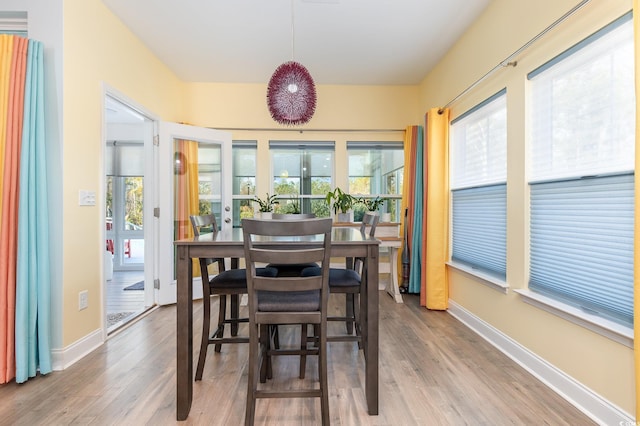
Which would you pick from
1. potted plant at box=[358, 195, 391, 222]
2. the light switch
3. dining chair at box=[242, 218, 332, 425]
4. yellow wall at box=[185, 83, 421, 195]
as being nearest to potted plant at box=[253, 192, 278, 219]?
yellow wall at box=[185, 83, 421, 195]

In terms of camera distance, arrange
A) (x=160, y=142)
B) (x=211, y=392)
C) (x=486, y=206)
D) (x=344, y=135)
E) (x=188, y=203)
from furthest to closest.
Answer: (x=344, y=135)
(x=188, y=203)
(x=160, y=142)
(x=486, y=206)
(x=211, y=392)

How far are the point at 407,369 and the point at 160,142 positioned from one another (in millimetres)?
3176

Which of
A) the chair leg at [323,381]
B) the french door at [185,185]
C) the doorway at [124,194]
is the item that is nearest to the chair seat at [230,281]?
the chair leg at [323,381]

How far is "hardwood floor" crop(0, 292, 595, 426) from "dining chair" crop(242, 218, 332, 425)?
23 centimetres

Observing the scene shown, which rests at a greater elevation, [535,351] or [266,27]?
[266,27]

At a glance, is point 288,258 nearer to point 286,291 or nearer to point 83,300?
point 286,291

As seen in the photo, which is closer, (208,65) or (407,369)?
(407,369)

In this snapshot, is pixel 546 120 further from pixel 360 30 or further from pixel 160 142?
pixel 160 142

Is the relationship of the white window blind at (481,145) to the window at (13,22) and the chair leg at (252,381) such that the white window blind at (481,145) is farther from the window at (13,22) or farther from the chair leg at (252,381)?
the window at (13,22)

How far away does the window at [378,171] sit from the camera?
13.4ft

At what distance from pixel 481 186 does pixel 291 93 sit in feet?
5.86

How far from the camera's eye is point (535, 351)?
6.19ft

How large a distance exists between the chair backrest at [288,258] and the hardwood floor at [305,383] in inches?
21.6

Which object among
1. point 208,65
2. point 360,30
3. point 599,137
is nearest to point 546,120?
point 599,137
